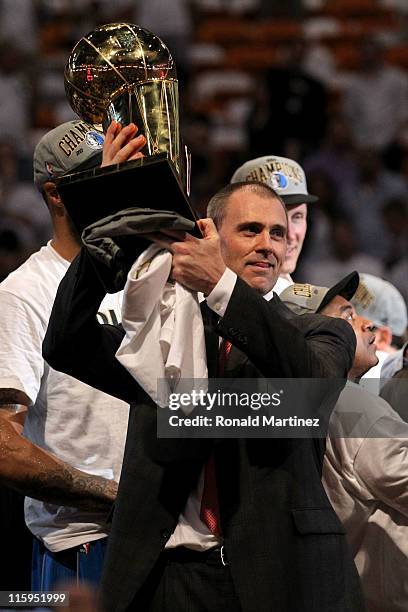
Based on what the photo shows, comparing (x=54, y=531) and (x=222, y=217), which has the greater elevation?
(x=222, y=217)

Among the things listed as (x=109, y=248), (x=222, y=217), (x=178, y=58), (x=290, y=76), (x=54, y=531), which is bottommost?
(x=54, y=531)

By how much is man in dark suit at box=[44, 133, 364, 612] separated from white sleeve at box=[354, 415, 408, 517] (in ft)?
1.28

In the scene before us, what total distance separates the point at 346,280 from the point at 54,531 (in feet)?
2.99

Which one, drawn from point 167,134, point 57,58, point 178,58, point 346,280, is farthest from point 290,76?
point 167,134

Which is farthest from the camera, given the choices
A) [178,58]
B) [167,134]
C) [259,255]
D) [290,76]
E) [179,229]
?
[178,58]

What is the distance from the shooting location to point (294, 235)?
384 cm

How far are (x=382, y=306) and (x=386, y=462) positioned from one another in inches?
56.8

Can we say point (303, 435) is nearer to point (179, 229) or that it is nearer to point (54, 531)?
point (179, 229)

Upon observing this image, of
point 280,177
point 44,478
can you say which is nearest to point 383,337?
point 280,177

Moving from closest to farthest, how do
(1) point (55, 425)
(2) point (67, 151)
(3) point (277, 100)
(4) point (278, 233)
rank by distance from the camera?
(4) point (278, 233) → (1) point (55, 425) → (2) point (67, 151) → (3) point (277, 100)

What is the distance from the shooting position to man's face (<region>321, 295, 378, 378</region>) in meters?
2.78

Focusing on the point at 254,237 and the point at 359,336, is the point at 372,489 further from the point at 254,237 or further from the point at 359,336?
the point at 254,237

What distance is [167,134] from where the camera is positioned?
2.35 meters

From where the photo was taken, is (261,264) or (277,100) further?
(277,100)
